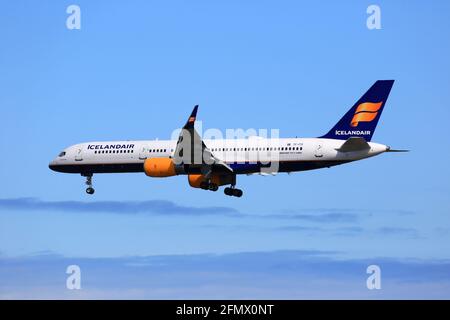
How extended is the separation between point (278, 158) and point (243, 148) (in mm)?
2652

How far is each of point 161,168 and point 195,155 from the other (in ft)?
7.48

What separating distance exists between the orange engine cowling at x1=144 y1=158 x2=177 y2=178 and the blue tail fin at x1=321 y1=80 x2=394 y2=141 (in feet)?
34.6

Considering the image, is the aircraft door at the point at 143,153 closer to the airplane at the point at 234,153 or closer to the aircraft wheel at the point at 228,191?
the airplane at the point at 234,153

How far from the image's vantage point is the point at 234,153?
7012 cm

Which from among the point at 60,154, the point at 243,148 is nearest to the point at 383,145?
the point at 243,148

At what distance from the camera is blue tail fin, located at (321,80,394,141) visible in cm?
6962

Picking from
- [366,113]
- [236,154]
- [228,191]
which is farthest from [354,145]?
[228,191]

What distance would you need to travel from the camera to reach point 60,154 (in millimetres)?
76125

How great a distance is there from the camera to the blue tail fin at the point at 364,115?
69.6 meters

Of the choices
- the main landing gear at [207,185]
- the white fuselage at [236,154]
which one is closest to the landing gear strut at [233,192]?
the main landing gear at [207,185]

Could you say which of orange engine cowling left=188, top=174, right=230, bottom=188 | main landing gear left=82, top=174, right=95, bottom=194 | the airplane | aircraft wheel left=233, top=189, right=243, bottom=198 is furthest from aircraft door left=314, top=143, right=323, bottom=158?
main landing gear left=82, top=174, right=95, bottom=194

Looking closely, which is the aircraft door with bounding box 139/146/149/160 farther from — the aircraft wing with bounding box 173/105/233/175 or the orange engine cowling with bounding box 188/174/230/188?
the aircraft wing with bounding box 173/105/233/175
